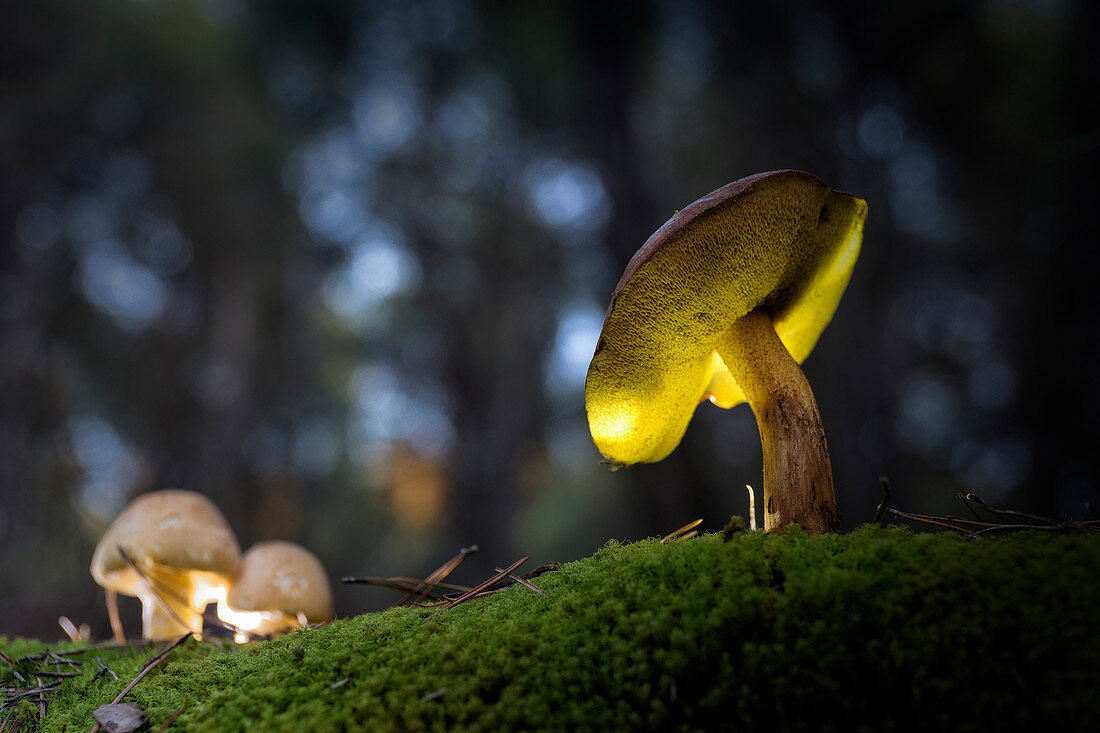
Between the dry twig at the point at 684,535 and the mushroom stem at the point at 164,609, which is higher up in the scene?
the mushroom stem at the point at 164,609

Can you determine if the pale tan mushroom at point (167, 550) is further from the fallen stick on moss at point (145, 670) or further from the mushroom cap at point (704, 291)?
the mushroom cap at point (704, 291)

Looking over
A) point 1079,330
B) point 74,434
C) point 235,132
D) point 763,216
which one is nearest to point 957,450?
point 1079,330

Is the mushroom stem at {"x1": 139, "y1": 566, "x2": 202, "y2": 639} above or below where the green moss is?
above

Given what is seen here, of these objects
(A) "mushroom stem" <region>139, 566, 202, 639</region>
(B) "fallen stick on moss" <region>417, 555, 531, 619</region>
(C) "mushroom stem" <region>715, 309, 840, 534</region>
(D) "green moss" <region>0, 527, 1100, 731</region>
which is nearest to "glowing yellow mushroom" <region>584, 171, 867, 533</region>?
(C) "mushroom stem" <region>715, 309, 840, 534</region>

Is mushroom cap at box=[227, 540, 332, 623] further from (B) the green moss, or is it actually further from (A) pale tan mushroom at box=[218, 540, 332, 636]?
(B) the green moss

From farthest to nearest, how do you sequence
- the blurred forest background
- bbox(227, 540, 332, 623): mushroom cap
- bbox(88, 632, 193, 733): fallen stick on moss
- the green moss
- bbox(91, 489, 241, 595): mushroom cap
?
1. the blurred forest background
2. bbox(227, 540, 332, 623): mushroom cap
3. bbox(91, 489, 241, 595): mushroom cap
4. bbox(88, 632, 193, 733): fallen stick on moss
5. the green moss

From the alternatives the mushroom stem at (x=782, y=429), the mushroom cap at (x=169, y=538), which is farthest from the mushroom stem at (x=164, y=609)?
Result: the mushroom stem at (x=782, y=429)

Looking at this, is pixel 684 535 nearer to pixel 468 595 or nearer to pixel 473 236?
pixel 468 595

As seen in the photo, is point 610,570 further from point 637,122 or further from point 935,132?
point 935,132
